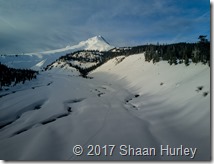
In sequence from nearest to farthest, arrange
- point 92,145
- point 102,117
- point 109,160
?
1. point 109,160
2. point 92,145
3. point 102,117

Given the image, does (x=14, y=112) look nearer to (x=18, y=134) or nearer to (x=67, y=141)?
(x=18, y=134)

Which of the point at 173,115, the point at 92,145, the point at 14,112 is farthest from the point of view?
the point at 14,112

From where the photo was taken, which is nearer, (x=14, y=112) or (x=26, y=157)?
(x=26, y=157)

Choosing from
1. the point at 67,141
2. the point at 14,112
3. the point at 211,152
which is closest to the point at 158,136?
the point at 211,152

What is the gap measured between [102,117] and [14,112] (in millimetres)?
11284

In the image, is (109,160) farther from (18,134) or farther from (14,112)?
(14,112)

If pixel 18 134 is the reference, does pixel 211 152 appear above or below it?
above

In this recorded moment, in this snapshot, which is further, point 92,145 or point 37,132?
point 37,132

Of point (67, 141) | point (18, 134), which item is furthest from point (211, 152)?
point (18, 134)

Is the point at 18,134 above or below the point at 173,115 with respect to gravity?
below

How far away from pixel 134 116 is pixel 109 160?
8.79 metres

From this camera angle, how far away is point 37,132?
536 inches

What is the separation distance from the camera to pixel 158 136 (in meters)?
11.4

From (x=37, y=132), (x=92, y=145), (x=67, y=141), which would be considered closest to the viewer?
(x=92, y=145)
